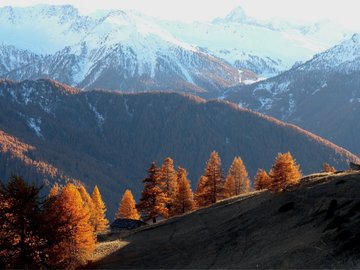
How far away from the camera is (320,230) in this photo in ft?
183

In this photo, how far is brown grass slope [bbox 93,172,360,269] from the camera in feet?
166

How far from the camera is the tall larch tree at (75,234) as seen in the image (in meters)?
64.5

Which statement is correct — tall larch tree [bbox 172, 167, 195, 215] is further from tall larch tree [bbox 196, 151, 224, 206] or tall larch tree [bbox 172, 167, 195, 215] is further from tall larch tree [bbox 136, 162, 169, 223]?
tall larch tree [bbox 136, 162, 169, 223]

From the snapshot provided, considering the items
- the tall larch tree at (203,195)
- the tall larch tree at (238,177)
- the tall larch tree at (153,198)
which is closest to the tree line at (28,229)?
the tall larch tree at (153,198)

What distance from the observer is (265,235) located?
2467 inches

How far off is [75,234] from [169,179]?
38.6 metres

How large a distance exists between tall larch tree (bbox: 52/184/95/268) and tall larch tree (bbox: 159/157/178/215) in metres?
31.7

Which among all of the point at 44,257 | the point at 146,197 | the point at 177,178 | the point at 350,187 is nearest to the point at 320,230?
the point at 350,187

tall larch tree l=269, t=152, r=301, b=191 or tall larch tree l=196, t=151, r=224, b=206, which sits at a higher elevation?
tall larch tree l=196, t=151, r=224, b=206

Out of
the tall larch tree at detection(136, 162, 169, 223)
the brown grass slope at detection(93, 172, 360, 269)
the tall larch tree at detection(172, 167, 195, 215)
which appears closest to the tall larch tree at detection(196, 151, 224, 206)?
the tall larch tree at detection(172, 167, 195, 215)

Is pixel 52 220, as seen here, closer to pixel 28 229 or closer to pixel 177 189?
pixel 28 229

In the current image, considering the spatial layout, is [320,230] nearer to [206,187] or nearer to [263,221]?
[263,221]

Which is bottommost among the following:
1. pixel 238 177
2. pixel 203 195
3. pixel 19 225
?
pixel 19 225

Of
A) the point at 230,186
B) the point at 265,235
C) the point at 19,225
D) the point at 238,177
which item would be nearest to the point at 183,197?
the point at 230,186
